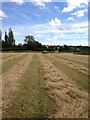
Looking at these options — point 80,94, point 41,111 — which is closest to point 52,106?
point 41,111

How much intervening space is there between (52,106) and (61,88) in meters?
3.33

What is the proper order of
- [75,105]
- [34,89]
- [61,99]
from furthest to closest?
[34,89] < [61,99] < [75,105]

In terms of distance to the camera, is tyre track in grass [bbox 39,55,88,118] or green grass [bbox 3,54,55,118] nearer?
green grass [bbox 3,54,55,118]

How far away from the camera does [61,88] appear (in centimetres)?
1175

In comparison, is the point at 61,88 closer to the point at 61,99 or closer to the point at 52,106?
the point at 61,99

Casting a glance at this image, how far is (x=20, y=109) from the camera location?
811 cm

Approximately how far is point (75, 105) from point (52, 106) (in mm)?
883

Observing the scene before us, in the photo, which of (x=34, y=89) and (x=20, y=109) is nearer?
(x=20, y=109)

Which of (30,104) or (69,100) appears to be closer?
(30,104)

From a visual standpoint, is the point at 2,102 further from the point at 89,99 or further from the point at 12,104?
the point at 89,99

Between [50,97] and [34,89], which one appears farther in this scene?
[34,89]

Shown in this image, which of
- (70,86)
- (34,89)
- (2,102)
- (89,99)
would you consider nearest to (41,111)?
(2,102)

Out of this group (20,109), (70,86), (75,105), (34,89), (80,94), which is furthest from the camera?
(70,86)

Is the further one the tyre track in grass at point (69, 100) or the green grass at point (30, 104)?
the tyre track in grass at point (69, 100)
